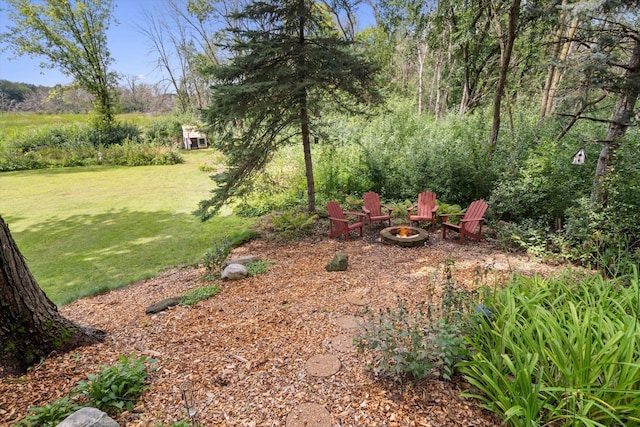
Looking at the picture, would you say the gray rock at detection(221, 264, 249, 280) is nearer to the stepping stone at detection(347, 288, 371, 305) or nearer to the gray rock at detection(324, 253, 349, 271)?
the gray rock at detection(324, 253, 349, 271)

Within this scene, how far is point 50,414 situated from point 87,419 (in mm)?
308

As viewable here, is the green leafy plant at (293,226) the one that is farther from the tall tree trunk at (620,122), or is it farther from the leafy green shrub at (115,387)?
the tall tree trunk at (620,122)

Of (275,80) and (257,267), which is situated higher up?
(275,80)

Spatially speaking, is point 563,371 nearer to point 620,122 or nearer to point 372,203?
point 620,122

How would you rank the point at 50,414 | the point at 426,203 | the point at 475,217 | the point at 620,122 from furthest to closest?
the point at 426,203
the point at 475,217
the point at 620,122
the point at 50,414

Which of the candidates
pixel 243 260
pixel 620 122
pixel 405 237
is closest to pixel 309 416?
pixel 243 260

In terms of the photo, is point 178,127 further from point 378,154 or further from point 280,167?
point 378,154

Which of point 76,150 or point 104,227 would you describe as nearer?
point 104,227

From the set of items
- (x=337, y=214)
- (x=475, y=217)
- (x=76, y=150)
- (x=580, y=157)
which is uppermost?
(x=76, y=150)

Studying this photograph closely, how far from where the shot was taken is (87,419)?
4.70 feet

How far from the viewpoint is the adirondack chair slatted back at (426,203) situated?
527cm

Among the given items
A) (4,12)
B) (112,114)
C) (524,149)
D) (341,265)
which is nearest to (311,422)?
(341,265)

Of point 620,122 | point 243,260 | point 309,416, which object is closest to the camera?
point 309,416

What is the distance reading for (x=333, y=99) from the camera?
16.6 feet
